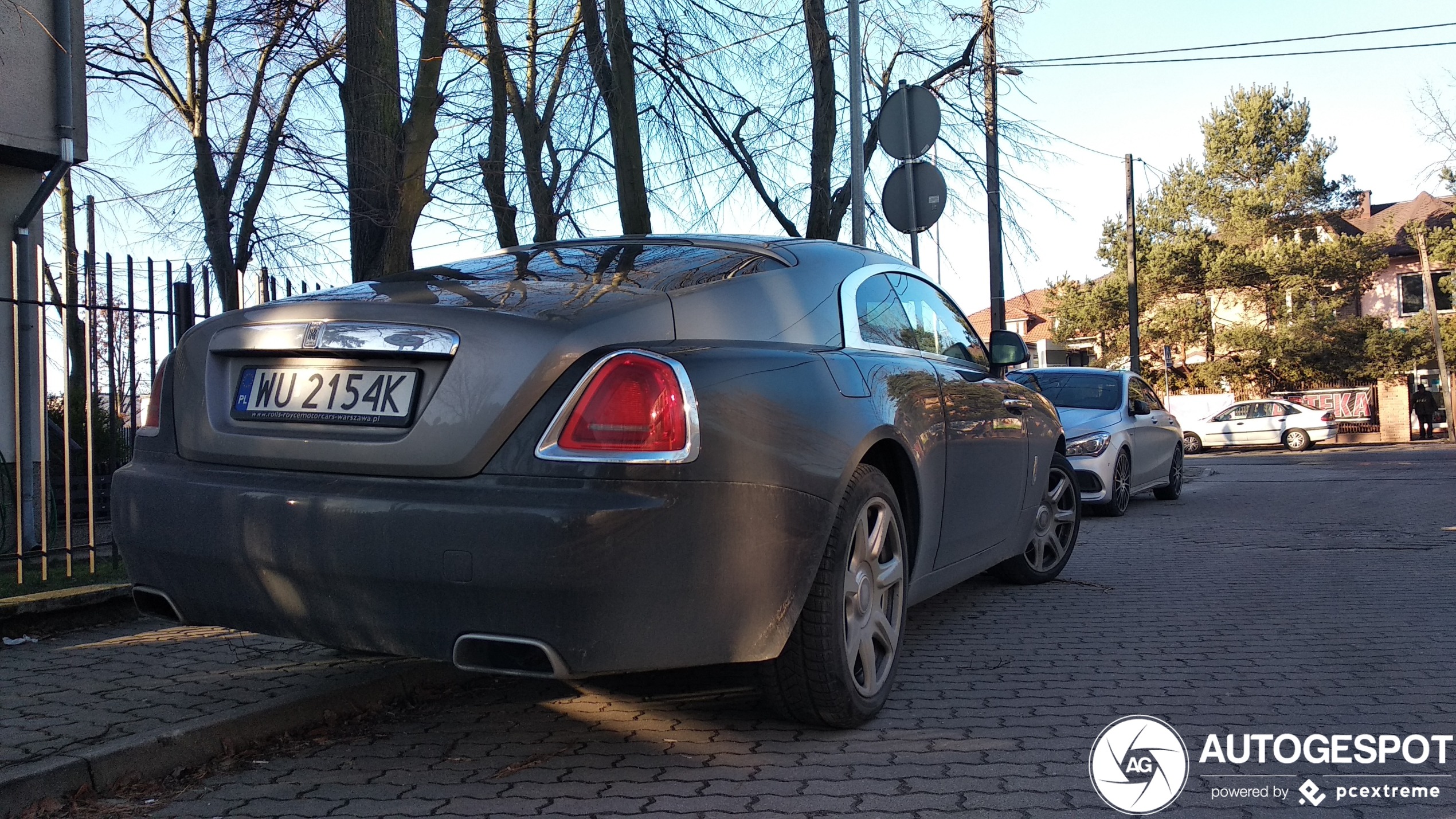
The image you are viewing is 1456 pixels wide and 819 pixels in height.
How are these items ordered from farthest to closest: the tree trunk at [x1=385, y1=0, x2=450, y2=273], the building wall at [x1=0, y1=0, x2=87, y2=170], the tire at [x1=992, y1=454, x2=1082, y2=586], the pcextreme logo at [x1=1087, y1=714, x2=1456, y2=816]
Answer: the building wall at [x1=0, y1=0, x2=87, y2=170] → the tree trunk at [x1=385, y1=0, x2=450, y2=273] → the tire at [x1=992, y1=454, x2=1082, y2=586] → the pcextreme logo at [x1=1087, y1=714, x2=1456, y2=816]

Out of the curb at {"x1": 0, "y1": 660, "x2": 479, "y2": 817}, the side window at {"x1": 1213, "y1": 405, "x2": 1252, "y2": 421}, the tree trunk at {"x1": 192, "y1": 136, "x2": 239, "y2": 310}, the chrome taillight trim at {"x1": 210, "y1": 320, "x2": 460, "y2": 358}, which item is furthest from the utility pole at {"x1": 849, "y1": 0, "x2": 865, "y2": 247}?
the side window at {"x1": 1213, "y1": 405, "x2": 1252, "y2": 421}

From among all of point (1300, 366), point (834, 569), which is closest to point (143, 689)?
point (834, 569)

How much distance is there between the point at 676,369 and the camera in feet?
9.89

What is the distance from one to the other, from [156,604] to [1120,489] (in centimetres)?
1002

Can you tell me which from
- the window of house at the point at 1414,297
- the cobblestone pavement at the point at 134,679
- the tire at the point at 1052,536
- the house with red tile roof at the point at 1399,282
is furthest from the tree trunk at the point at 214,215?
the window of house at the point at 1414,297

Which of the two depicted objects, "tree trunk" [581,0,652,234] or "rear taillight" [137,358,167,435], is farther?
"tree trunk" [581,0,652,234]

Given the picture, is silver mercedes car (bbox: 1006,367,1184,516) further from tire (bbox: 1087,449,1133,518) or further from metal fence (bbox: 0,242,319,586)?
metal fence (bbox: 0,242,319,586)

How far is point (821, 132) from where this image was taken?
11.7 metres

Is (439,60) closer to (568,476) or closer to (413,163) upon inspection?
(413,163)

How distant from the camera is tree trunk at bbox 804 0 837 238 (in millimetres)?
11523

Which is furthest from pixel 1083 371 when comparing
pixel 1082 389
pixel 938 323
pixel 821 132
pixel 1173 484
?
pixel 938 323

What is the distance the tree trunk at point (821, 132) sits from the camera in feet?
37.8

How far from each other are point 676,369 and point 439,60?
5974 mm

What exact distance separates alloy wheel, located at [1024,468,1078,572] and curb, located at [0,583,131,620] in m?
4.51
